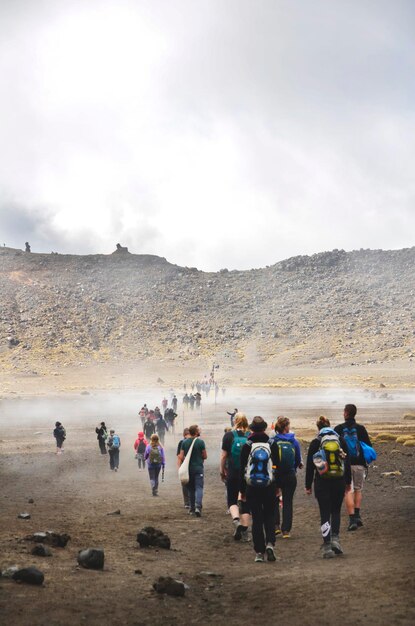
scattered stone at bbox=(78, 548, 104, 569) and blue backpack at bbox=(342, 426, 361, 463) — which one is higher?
blue backpack at bbox=(342, 426, 361, 463)

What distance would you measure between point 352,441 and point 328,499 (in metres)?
1.58

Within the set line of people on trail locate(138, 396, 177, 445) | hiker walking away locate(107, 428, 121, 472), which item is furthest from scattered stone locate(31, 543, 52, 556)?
line of people on trail locate(138, 396, 177, 445)

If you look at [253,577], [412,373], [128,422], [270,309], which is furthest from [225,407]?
[270,309]

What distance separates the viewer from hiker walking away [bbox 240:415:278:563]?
9.18 metres

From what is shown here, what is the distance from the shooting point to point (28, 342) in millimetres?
117625

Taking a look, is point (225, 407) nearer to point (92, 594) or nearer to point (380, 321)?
point (92, 594)

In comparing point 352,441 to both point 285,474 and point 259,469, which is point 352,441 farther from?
point 259,469

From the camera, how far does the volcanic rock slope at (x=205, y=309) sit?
114 meters

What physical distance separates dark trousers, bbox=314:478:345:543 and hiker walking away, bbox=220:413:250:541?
1.44 m

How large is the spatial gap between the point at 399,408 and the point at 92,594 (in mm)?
44353

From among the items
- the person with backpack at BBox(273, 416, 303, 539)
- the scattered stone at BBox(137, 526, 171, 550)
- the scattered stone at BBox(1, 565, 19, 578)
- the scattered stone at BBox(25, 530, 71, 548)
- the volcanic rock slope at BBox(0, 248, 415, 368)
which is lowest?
the scattered stone at BBox(137, 526, 171, 550)

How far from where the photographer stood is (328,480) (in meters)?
9.75

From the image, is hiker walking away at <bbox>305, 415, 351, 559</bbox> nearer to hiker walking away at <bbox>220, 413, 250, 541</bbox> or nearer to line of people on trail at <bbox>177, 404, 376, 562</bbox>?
line of people on trail at <bbox>177, 404, 376, 562</bbox>

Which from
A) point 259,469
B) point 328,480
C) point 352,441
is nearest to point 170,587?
point 259,469
